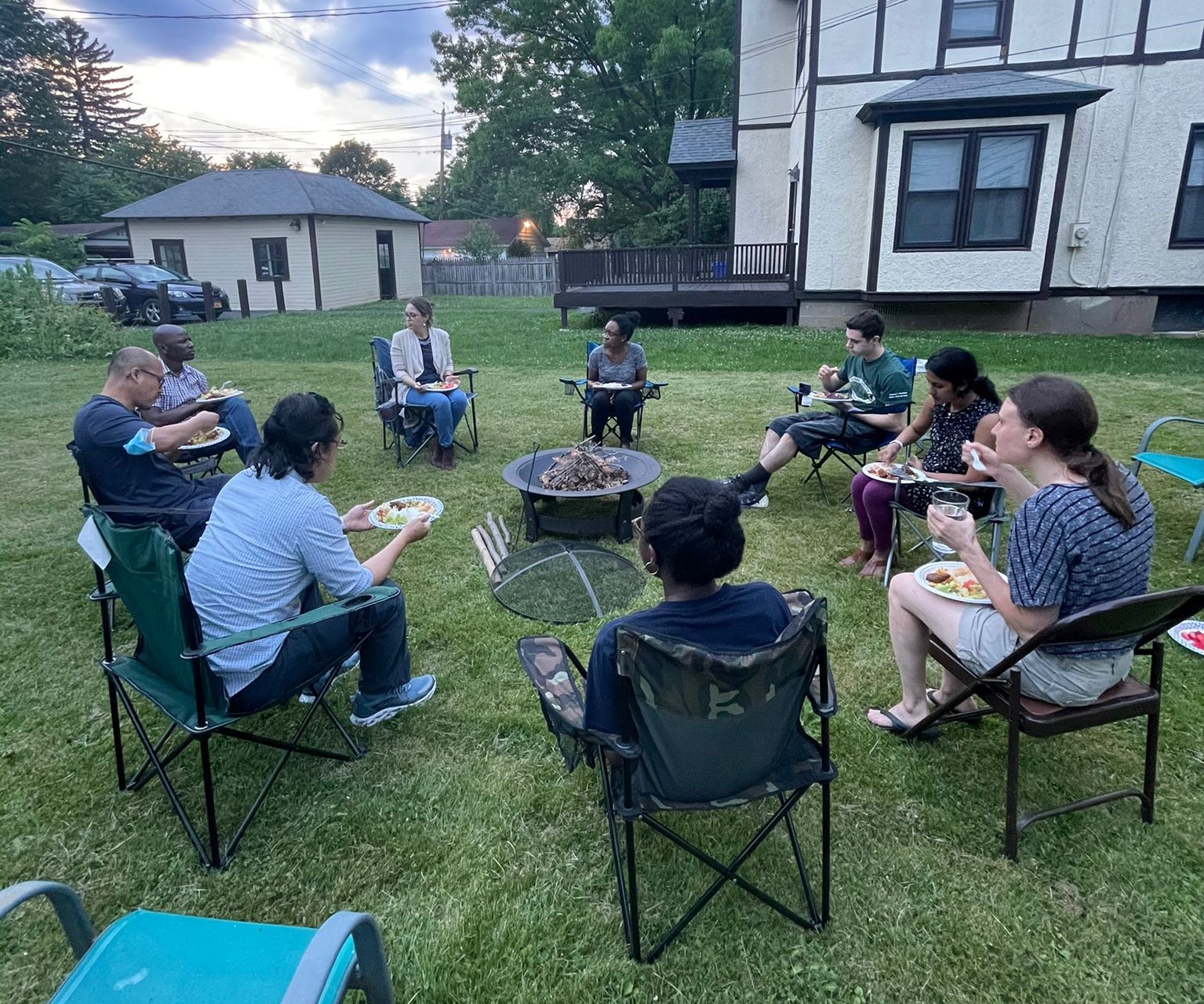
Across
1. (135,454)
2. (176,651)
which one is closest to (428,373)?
(135,454)

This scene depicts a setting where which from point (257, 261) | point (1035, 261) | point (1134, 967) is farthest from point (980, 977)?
point (257, 261)

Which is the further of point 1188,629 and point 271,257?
point 271,257

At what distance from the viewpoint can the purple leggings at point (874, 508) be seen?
3.79 meters

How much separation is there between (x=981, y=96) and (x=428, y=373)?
9.65 m

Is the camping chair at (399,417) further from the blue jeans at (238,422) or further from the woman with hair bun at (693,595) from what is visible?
the woman with hair bun at (693,595)

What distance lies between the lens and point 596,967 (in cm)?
184

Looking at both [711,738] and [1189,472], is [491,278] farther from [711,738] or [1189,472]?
[711,738]

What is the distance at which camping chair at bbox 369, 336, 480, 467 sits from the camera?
6.05 metres

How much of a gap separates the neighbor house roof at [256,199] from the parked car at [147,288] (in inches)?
168

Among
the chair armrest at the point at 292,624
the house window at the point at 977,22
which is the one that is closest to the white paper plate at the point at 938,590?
the chair armrest at the point at 292,624

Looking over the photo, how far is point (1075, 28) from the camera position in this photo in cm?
1108

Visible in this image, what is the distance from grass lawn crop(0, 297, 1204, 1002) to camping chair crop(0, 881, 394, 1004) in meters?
A: 0.58

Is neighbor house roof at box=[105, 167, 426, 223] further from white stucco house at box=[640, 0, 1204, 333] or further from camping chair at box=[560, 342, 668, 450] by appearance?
camping chair at box=[560, 342, 668, 450]

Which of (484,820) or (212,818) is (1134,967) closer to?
(484,820)
